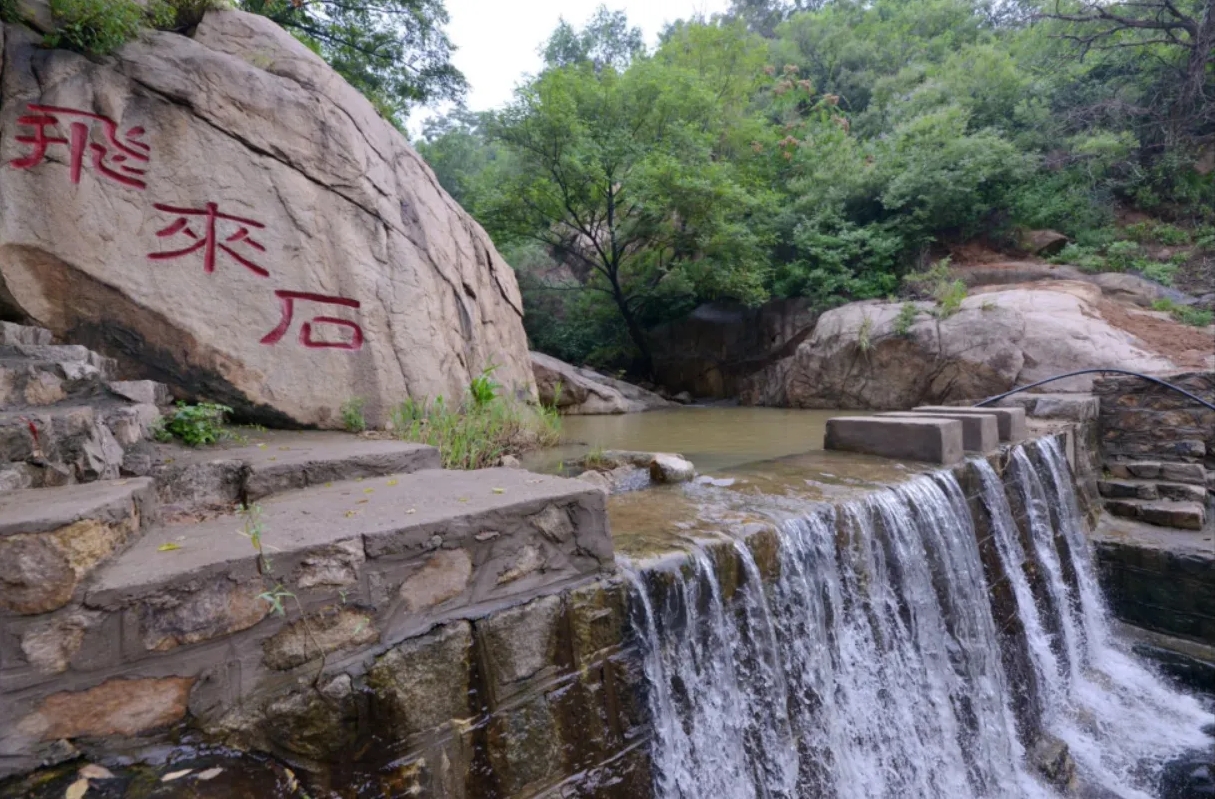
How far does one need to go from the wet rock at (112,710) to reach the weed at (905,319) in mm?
9823

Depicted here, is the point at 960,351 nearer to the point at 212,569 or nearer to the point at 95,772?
the point at 212,569

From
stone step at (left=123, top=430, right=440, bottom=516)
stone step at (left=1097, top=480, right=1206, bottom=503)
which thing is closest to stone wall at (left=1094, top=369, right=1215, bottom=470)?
stone step at (left=1097, top=480, right=1206, bottom=503)

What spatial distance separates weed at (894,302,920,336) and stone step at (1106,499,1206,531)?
174 inches

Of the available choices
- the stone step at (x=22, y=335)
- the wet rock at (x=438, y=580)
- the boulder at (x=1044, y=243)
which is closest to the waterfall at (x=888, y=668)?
the wet rock at (x=438, y=580)

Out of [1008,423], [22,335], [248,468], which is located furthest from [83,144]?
[1008,423]

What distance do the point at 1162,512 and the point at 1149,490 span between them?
1.22 ft

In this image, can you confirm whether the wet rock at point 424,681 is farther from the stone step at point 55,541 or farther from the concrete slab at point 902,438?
the concrete slab at point 902,438

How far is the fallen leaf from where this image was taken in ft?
4.12

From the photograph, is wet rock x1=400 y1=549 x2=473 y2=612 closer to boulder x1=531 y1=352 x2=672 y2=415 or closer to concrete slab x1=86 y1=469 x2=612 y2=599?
concrete slab x1=86 y1=469 x2=612 y2=599

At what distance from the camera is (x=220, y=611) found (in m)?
1.42

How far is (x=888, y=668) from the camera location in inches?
112

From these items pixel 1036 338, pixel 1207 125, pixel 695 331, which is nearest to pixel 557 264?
pixel 695 331

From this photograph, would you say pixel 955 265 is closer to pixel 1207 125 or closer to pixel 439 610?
pixel 1207 125

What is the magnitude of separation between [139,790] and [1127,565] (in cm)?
599
